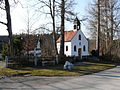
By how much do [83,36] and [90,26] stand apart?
271cm

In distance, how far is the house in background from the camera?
3860cm

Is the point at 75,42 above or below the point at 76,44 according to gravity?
above

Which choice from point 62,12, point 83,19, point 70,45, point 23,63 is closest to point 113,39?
point 70,45

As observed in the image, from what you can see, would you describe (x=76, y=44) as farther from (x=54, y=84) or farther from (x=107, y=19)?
(x=54, y=84)

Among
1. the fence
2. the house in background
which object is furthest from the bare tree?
the fence

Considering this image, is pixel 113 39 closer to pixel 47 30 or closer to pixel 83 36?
pixel 83 36

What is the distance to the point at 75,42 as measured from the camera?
3956cm

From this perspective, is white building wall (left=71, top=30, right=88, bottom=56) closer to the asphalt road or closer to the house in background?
the house in background

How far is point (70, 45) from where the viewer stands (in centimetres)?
3850

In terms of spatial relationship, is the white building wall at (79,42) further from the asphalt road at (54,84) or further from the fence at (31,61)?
the asphalt road at (54,84)

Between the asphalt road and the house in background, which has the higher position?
the house in background

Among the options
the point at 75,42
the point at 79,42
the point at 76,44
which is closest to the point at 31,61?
the point at 75,42

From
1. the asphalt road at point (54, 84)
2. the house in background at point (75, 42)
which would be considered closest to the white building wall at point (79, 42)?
the house in background at point (75, 42)

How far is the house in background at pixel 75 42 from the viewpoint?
127ft
